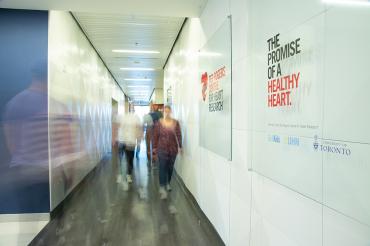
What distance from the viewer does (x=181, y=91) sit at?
6.14m

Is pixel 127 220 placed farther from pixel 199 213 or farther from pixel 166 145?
pixel 166 145

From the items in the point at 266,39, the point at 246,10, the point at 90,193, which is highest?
the point at 246,10

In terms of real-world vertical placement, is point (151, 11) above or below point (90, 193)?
above

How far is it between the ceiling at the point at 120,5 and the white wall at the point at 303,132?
1170 mm

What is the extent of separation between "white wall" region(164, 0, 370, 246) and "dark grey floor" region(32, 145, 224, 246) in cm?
79

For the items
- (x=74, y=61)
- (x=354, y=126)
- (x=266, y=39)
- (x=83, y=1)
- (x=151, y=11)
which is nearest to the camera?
(x=354, y=126)

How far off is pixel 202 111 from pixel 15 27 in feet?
9.10

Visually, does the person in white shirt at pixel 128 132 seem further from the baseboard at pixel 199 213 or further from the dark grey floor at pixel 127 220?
the baseboard at pixel 199 213

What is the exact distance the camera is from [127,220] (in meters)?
3.86

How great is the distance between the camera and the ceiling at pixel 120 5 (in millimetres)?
3748

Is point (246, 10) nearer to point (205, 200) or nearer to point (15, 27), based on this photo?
point (205, 200)

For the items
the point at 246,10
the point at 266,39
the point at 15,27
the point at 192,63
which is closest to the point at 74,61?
the point at 15,27

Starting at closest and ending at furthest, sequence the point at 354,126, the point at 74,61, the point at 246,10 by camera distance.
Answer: the point at 354,126 < the point at 246,10 < the point at 74,61

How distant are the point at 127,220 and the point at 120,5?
2.83m
